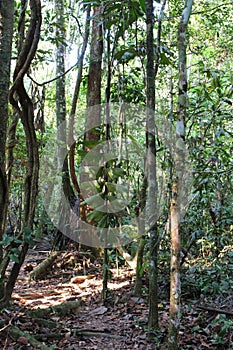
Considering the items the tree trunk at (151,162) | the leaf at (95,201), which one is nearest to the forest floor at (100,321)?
the tree trunk at (151,162)

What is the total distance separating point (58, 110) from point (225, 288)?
206 inches

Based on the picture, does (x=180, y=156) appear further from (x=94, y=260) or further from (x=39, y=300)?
(x=94, y=260)

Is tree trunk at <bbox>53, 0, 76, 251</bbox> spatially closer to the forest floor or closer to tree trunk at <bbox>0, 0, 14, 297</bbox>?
the forest floor

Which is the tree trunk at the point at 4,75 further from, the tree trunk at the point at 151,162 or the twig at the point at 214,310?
the twig at the point at 214,310

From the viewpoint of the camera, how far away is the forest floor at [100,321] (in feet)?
10.9

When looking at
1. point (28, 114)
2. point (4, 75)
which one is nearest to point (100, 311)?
point (28, 114)

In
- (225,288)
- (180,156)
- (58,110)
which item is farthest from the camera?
(58,110)

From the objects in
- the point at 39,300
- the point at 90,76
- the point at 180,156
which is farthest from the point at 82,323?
the point at 90,76

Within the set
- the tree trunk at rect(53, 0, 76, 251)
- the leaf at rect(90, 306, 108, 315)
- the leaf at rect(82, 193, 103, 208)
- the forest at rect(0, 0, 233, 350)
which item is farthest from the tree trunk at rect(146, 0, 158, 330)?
the tree trunk at rect(53, 0, 76, 251)

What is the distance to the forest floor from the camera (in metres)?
3.31

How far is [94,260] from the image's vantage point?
266 inches

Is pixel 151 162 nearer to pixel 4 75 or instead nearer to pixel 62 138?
pixel 4 75

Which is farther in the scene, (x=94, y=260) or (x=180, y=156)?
(x=94, y=260)

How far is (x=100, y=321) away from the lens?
414cm
